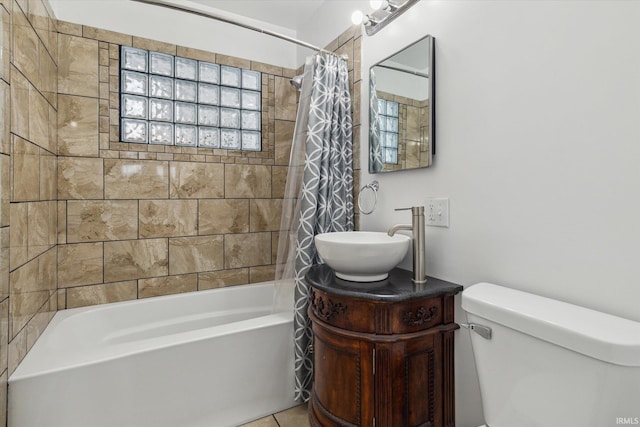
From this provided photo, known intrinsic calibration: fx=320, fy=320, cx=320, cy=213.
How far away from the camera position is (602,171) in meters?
0.98

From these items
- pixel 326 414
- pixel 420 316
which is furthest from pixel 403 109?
pixel 326 414

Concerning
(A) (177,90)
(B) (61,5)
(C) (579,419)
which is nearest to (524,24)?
(C) (579,419)

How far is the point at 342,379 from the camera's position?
53.5 inches

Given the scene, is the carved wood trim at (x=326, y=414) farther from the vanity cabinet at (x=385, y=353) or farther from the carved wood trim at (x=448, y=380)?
the carved wood trim at (x=448, y=380)

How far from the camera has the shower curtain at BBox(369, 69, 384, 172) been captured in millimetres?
1855

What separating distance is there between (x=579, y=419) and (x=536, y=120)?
927 millimetres

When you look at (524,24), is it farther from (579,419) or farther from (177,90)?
(177,90)

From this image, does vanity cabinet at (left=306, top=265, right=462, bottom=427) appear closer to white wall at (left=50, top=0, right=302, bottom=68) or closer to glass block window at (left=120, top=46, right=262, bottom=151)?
glass block window at (left=120, top=46, right=262, bottom=151)

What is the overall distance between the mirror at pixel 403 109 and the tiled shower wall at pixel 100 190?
0.23 metres

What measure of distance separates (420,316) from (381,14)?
62.8 inches

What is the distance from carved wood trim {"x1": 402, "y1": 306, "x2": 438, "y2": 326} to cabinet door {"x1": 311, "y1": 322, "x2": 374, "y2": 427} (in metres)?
0.18

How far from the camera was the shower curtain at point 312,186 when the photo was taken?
1.86 metres

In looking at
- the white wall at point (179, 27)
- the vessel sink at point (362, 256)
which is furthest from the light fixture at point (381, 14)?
the vessel sink at point (362, 256)

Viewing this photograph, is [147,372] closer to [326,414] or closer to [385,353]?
[326,414]
